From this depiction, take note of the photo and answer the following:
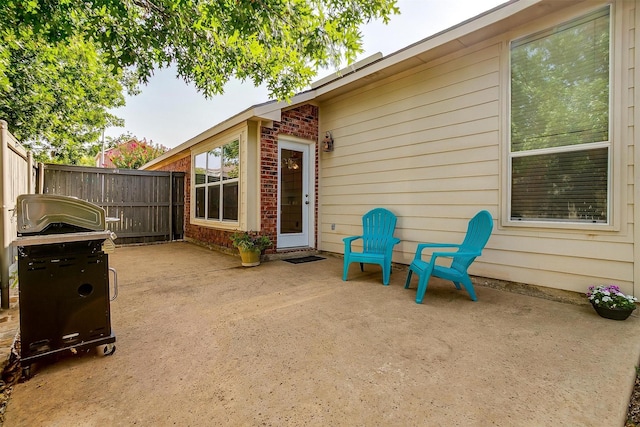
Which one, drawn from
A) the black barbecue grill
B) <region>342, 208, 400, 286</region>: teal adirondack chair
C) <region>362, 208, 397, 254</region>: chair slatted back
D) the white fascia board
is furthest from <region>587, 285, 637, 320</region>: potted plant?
the black barbecue grill

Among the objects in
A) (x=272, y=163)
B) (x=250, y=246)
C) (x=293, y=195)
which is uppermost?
(x=272, y=163)

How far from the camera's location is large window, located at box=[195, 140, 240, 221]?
567 cm

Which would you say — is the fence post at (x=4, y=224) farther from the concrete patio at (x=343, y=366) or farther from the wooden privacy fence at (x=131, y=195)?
the wooden privacy fence at (x=131, y=195)

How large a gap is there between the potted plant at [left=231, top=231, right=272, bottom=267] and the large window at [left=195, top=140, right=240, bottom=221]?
868 mm

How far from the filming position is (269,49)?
3.35 meters

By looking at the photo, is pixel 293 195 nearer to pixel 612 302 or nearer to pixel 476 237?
pixel 476 237

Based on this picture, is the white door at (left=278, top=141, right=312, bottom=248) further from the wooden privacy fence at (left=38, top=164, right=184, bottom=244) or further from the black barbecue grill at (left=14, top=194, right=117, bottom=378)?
the wooden privacy fence at (left=38, top=164, right=184, bottom=244)

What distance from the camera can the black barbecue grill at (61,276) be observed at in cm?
166

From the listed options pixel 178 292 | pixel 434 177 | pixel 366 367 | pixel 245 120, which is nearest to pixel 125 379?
pixel 366 367

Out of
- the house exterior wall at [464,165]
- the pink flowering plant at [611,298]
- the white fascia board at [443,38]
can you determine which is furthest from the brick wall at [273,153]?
the pink flowering plant at [611,298]

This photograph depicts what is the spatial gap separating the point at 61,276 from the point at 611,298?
4269 mm

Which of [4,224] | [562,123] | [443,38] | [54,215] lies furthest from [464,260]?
[4,224]

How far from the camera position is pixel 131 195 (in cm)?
765

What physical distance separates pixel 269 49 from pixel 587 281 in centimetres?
426
